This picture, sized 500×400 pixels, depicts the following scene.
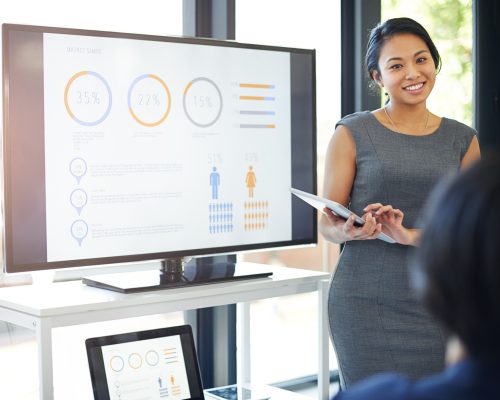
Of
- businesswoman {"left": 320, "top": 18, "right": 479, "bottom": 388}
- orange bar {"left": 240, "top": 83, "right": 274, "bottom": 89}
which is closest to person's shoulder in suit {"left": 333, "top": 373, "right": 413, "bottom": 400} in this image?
businesswoman {"left": 320, "top": 18, "right": 479, "bottom": 388}

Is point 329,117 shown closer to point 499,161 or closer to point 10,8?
point 10,8

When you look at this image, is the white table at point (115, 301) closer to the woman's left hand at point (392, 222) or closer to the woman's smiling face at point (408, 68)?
the woman's left hand at point (392, 222)

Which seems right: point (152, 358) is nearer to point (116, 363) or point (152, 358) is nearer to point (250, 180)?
point (116, 363)

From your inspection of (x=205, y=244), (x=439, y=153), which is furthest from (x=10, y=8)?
(x=439, y=153)

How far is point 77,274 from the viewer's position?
2719 millimetres

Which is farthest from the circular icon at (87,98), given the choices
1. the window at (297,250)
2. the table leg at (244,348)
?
the window at (297,250)

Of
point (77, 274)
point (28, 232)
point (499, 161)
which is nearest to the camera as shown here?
point (499, 161)

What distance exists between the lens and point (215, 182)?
2.38 metres

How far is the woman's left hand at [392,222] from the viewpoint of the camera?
219 centimetres

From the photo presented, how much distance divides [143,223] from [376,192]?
0.69 meters

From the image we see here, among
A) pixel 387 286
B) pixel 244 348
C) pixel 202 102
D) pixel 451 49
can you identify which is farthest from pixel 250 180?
pixel 451 49

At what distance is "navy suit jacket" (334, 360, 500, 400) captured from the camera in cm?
83

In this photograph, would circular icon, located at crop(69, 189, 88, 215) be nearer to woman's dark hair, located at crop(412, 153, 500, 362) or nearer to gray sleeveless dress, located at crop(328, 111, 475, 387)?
gray sleeveless dress, located at crop(328, 111, 475, 387)

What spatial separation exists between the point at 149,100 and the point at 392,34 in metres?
0.76
